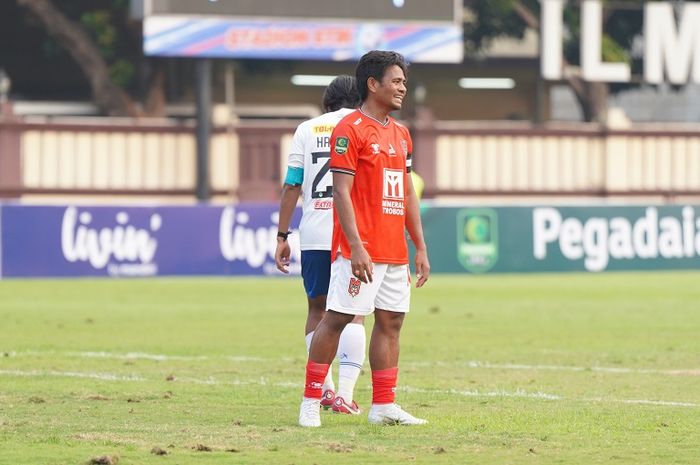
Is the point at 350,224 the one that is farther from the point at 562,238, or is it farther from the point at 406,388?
the point at 562,238

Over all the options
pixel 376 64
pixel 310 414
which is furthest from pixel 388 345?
pixel 376 64

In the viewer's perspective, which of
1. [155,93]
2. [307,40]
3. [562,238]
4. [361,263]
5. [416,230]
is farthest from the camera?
[155,93]

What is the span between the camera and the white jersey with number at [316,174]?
10.4 meters

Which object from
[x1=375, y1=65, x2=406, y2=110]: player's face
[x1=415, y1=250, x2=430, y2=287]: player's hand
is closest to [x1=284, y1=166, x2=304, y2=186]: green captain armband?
[x1=415, y1=250, x2=430, y2=287]: player's hand

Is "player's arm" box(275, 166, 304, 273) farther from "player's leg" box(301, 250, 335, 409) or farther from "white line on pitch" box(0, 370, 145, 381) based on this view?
"white line on pitch" box(0, 370, 145, 381)

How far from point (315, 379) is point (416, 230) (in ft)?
3.33

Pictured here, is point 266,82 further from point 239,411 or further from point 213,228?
point 239,411

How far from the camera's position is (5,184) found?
33500 mm

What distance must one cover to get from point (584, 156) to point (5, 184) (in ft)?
40.6

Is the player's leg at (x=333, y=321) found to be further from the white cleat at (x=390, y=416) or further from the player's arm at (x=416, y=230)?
the player's arm at (x=416, y=230)

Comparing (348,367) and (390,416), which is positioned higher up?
(348,367)

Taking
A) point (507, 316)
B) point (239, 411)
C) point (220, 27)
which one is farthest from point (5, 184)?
point (239, 411)

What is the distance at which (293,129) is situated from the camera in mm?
35875

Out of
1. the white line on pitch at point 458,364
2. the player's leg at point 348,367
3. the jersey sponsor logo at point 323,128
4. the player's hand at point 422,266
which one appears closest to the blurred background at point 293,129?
the white line on pitch at point 458,364
